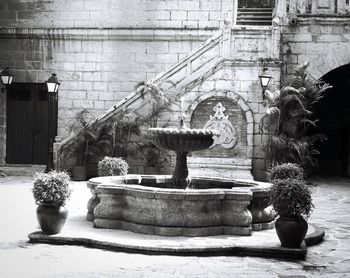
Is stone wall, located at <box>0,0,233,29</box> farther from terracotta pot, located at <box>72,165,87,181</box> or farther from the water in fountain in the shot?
the water in fountain

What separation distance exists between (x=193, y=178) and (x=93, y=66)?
31.6 feet

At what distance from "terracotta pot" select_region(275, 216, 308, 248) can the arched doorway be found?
521 inches

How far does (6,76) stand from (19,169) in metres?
2.90

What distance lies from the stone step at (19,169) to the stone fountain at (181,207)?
8809 millimetres

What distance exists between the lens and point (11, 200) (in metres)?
11.4

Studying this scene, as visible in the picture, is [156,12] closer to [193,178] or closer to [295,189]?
[193,178]

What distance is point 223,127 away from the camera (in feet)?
52.1

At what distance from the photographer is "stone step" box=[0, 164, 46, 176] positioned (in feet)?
56.4

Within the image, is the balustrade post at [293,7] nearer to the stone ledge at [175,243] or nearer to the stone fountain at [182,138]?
the stone fountain at [182,138]

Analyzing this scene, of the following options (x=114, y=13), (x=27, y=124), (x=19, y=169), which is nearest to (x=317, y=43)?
(x=114, y=13)

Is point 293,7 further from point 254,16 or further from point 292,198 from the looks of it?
point 292,198


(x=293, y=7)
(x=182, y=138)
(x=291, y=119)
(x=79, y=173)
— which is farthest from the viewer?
(x=293, y=7)

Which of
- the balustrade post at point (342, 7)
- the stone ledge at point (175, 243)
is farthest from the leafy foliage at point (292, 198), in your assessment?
the balustrade post at point (342, 7)

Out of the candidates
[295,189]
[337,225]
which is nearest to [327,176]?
[337,225]
